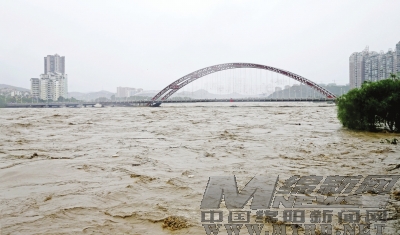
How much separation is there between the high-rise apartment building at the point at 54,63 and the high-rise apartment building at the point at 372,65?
141 metres

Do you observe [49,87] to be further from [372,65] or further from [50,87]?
[372,65]

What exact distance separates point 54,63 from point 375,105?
173995 mm

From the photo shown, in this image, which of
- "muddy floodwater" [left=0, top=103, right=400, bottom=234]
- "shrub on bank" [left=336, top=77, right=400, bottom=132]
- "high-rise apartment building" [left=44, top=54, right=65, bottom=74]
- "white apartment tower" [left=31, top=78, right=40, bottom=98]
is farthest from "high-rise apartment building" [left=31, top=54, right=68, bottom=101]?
"muddy floodwater" [left=0, top=103, right=400, bottom=234]

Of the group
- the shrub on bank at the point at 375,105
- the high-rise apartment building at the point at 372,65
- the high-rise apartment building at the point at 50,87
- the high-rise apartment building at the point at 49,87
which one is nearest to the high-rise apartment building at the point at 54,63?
the high-rise apartment building at the point at 49,87

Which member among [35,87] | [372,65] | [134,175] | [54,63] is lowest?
[134,175]

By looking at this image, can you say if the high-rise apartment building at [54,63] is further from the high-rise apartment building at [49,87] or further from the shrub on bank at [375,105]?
the shrub on bank at [375,105]

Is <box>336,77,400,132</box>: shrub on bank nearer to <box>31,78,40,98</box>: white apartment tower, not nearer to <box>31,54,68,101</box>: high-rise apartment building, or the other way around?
<box>31,54,68,101</box>: high-rise apartment building

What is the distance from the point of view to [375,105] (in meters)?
10.0

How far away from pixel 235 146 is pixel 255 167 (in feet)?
7.95

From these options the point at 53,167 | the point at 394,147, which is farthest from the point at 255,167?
the point at 394,147

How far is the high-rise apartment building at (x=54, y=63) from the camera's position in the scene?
517 feet

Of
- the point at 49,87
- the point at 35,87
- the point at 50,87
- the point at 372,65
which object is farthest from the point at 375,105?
the point at 35,87

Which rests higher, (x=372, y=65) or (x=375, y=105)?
(x=372, y=65)

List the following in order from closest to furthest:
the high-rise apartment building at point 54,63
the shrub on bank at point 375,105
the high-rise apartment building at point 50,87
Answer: the shrub on bank at point 375,105, the high-rise apartment building at point 50,87, the high-rise apartment building at point 54,63
